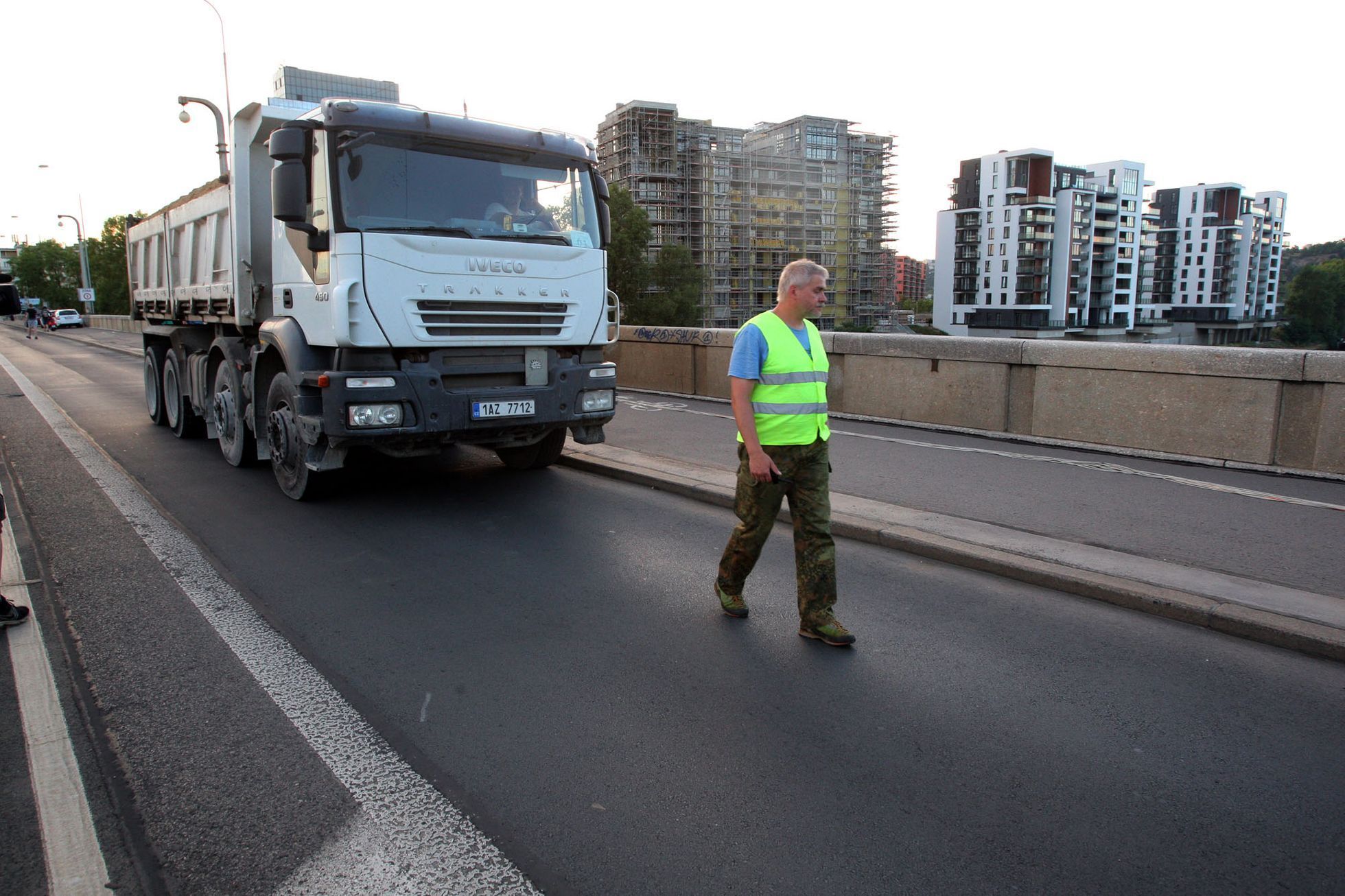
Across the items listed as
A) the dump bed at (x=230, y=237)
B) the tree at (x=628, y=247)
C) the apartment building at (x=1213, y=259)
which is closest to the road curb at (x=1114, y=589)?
the dump bed at (x=230, y=237)

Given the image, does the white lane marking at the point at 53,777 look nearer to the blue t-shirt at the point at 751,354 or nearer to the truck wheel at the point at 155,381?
the blue t-shirt at the point at 751,354

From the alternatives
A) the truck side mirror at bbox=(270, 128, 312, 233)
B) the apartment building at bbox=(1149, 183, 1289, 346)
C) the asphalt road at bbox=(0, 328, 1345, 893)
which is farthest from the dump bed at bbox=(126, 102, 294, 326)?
the apartment building at bbox=(1149, 183, 1289, 346)

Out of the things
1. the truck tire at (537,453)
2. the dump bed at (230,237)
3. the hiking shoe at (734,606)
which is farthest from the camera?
the truck tire at (537,453)

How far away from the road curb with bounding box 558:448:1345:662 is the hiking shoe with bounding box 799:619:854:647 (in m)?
1.63

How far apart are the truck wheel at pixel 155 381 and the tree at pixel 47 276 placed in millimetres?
120198

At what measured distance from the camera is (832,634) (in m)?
4.47

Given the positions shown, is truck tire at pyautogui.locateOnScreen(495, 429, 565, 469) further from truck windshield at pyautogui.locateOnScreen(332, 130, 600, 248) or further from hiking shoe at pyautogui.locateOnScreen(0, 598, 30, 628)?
hiking shoe at pyautogui.locateOnScreen(0, 598, 30, 628)

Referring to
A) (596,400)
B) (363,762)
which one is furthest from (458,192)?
(363,762)

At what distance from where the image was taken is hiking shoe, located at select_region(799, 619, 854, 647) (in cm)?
446

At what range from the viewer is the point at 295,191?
6625 mm

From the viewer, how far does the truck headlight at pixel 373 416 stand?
662cm

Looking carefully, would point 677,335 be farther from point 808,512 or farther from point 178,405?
point 808,512

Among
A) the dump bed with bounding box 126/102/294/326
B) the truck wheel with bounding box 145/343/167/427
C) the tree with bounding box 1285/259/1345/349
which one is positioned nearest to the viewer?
the dump bed with bounding box 126/102/294/326

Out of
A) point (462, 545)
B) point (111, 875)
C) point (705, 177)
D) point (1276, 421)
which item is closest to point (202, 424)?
→ point (462, 545)
